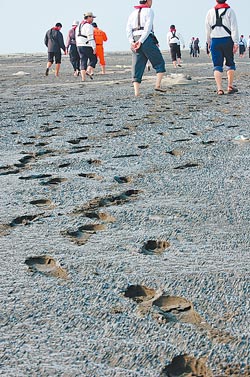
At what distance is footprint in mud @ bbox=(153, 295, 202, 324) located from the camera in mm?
1776

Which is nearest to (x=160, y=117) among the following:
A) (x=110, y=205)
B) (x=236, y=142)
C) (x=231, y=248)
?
(x=236, y=142)

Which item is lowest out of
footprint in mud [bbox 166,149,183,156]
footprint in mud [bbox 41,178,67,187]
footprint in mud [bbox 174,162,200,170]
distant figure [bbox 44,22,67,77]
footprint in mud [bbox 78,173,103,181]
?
footprint in mud [bbox 166,149,183,156]

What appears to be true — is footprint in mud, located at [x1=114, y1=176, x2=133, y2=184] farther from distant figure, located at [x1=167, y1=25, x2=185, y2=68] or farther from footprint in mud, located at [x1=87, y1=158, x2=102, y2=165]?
distant figure, located at [x1=167, y1=25, x2=185, y2=68]

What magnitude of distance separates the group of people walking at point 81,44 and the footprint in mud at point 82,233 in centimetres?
1155

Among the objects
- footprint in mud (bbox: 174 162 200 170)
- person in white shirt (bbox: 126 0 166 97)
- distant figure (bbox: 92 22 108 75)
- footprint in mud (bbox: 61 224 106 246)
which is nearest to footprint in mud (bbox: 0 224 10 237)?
footprint in mud (bbox: 61 224 106 246)

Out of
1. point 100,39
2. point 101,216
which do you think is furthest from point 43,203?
point 100,39

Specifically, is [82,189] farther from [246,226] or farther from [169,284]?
[169,284]

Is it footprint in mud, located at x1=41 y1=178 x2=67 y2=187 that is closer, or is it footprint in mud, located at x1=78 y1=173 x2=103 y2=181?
footprint in mud, located at x1=41 y1=178 x2=67 y2=187

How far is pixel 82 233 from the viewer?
265 cm

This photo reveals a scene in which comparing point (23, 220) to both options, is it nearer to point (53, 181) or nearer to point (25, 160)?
point (53, 181)

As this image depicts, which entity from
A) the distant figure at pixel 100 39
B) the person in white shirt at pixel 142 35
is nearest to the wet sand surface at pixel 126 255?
the person in white shirt at pixel 142 35

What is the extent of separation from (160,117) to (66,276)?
4.82 m

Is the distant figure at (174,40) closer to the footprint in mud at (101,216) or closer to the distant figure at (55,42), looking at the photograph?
the distant figure at (55,42)

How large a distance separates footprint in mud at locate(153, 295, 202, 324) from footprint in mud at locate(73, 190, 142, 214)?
1.17m
